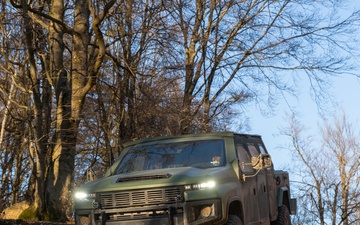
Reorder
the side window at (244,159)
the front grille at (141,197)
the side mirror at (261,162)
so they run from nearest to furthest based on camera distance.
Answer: the front grille at (141,197) < the side mirror at (261,162) < the side window at (244,159)

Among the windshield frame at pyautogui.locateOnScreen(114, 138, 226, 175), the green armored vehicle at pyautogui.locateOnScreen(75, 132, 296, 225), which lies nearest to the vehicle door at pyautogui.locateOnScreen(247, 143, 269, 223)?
the green armored vehicle at pyautogui.locateOnScreen(75, 132, 296, 225)

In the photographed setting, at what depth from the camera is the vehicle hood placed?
30.6 ft

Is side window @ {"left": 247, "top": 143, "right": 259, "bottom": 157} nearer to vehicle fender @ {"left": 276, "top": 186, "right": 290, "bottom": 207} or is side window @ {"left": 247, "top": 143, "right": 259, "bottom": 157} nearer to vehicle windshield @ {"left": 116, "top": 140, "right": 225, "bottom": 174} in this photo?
vehicle windshield @ {"left": 116, "top": 140, "right": 225, "bottom": 174}

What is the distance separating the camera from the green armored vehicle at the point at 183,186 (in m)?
9.29

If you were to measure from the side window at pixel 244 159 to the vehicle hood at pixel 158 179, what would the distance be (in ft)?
1.60

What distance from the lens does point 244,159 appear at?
35.4ft

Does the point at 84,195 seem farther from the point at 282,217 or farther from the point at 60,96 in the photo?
the point at 60,96

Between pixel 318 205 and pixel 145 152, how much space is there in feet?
123

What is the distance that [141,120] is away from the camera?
2086 centimetres

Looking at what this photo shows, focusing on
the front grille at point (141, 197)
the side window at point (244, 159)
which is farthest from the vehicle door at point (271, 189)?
the front grille at point (141, 197)

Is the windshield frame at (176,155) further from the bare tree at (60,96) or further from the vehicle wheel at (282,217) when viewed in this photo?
the bare tree at (60,96)

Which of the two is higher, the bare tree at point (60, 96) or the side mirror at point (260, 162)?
the bare tree at point (60, 96)

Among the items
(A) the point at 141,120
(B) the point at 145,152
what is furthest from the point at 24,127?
(B) the point at 145,152

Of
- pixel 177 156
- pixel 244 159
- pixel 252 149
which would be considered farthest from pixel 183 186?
pixel 252 149
